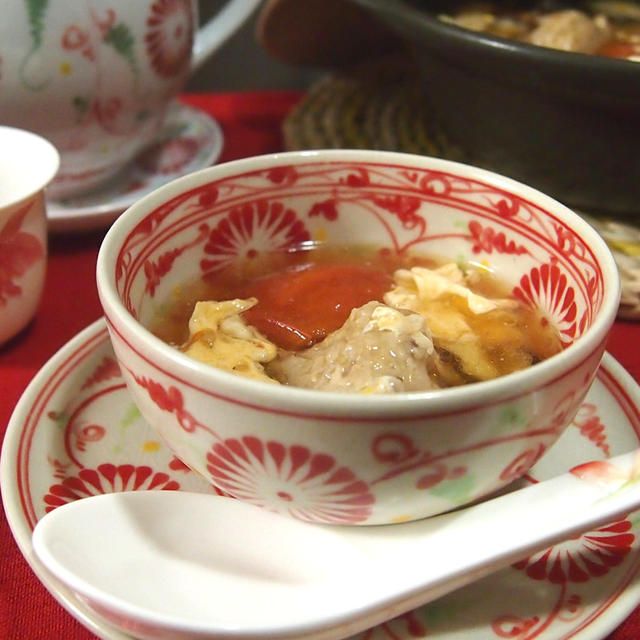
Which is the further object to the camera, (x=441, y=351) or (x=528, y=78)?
(x=528, y=78)

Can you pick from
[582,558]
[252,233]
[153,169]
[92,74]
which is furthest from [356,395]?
[153,169]

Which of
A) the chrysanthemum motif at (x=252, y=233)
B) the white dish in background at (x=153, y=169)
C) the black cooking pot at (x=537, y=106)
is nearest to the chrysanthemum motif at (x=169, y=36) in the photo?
the white dish in background at (x=153, y=169)

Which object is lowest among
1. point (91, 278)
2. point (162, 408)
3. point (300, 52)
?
→ point (91, 278)

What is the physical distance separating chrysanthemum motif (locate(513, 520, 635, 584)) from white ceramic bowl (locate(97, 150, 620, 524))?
0.26ft

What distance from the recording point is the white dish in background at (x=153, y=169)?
3.47 ft

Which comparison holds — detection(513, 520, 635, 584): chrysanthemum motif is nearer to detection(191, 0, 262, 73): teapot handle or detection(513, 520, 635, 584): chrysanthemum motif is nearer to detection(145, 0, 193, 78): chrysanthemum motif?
detection(145, 0, 193, 78): chrysanthemum motif

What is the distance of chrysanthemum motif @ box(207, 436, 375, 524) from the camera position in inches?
18.5

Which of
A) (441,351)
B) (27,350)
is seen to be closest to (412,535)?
(441,351)

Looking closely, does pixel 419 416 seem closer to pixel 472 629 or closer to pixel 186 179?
pixel 472 629

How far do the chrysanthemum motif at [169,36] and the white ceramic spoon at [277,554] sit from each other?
2.39ft

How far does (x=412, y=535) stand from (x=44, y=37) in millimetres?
793

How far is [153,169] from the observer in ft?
4.06

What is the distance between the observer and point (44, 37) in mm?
970

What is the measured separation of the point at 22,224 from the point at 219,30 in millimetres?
591
